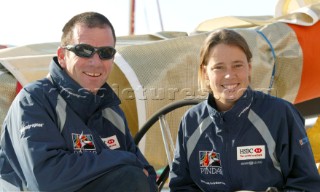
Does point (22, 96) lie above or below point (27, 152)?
above

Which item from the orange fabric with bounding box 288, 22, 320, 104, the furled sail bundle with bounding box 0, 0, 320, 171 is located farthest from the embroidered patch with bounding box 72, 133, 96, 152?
the orange fabric with bounding box 288, 22, 320, 104

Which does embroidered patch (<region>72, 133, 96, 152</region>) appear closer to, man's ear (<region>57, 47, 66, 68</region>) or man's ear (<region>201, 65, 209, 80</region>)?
man's ear (<region>57, 47, 66, 68</region>)

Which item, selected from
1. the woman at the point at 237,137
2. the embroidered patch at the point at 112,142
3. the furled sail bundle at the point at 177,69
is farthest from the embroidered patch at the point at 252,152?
the furled sail bundle at the point at 177,69

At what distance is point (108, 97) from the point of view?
265 cm

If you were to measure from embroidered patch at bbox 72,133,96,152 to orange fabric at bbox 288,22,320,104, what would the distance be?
220 centimetres

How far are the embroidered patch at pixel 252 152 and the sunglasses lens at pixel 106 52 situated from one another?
0.72m

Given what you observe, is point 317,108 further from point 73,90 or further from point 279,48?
point 73,90

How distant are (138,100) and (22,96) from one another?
1.29m

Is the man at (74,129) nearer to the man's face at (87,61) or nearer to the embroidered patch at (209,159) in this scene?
the man's face at (87,61)

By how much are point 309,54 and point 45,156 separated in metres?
2.57

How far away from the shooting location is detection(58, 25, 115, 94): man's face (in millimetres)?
2541

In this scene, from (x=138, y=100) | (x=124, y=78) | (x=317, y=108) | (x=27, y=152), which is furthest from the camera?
(x=317, y=108)

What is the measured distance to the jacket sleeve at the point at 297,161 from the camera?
7.57ft

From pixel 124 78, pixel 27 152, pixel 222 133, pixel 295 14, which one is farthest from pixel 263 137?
pixel 295 14
